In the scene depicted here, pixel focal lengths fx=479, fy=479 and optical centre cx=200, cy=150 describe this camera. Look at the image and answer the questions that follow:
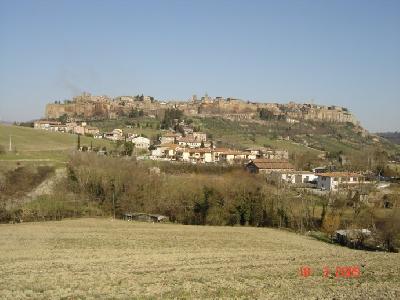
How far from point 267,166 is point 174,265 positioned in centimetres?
5854

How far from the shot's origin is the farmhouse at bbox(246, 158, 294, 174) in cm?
7971

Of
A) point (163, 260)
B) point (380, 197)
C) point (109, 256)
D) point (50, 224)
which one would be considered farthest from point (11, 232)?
point (380, 197)

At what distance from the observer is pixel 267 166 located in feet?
266

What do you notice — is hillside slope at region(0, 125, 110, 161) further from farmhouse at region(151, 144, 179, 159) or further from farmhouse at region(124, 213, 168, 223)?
farmhouse at region(124, 213, 168, 223)

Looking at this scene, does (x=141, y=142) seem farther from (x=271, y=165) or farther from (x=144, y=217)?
(x=144, y=217)

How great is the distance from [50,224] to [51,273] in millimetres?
23275

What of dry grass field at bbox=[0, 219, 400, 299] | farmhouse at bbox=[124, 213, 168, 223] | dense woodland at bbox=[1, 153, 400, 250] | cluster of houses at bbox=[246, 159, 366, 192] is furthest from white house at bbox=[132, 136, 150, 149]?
dry grass field at bbox=[0, 219, 400, 299]

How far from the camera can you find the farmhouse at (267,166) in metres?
79.7

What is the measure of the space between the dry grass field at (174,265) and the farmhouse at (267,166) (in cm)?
3939

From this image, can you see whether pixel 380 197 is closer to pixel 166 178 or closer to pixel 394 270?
pixel 166 178

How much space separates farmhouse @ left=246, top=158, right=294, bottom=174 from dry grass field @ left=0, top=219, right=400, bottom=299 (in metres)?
39.4

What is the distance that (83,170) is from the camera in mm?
58344

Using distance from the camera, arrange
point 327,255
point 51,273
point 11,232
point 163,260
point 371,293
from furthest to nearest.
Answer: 1. point 11,232
2. point 327,255
3. point 163,260
4. point 51,273
5. point 371,293
